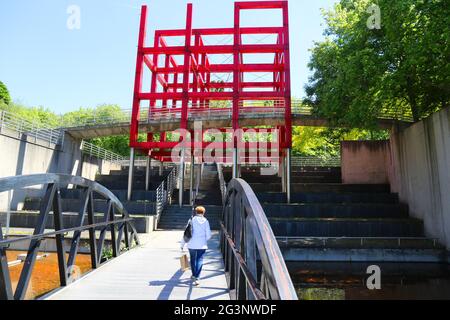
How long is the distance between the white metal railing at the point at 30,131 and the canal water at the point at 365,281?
745 inches

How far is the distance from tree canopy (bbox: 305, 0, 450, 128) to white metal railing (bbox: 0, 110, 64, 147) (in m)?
19.5

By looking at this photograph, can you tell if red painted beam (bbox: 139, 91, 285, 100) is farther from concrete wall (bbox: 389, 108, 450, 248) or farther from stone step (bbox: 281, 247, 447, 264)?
stone step (bbox: 281, 247, 447, 264)

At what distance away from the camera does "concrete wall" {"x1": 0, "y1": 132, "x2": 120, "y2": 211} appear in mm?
19495

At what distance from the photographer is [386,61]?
14.9 meters

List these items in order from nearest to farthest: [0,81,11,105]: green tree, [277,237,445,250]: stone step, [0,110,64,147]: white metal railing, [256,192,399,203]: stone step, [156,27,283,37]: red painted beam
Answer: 1. [277,237,445,250]: stone step
2. [256,192,399,203]: stone step
3. [0,110,64,147]: white metal railing
4. [156,27,283,37]: red painted beam
5. [0,81,11,105]: green tree

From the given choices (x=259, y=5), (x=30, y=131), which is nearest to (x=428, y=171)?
(x=259, y=5)

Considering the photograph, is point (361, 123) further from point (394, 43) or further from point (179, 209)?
point (179, 209)

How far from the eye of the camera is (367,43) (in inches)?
604

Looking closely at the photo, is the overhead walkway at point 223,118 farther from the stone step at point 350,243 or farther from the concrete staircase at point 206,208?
the stone step at point 350,243

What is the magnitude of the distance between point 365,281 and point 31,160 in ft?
71.1

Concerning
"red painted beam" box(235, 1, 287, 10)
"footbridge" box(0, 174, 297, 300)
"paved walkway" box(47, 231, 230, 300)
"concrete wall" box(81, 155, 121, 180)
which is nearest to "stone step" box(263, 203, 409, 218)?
"footbridge" box(0, 174, 297, 300)

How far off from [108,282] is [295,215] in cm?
1385

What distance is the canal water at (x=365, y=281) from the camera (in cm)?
930

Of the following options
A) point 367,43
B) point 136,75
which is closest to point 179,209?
point 136,75
